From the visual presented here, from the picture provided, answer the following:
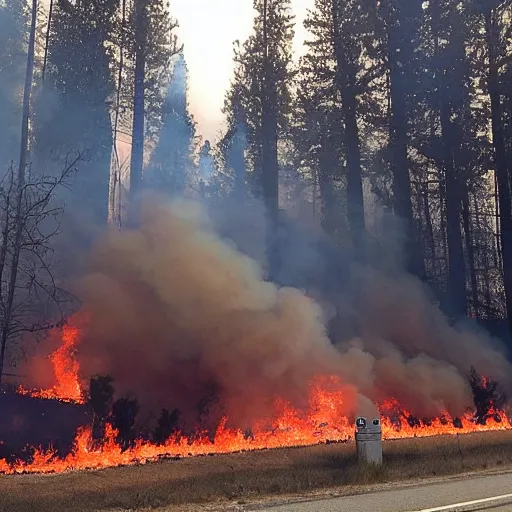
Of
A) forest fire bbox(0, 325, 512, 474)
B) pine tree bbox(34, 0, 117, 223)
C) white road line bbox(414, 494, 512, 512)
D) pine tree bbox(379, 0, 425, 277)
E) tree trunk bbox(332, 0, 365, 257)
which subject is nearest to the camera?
white road line bbox(414, 494, 512, 512)

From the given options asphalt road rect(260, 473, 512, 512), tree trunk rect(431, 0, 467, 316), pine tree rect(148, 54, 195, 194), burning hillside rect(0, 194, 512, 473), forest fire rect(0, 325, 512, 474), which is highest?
pine tree rect(148, 54, 195, 194)

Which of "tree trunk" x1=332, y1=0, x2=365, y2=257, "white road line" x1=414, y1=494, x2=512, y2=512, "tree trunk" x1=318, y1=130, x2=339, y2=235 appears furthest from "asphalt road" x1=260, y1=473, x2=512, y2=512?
"tree trunk" x1=318, y1=130, x2=339, y2=235

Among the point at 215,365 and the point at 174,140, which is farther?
the point at 174,140

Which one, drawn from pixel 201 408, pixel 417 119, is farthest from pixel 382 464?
pixel 417 119

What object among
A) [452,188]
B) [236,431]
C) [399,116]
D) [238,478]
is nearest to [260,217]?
[399,116]

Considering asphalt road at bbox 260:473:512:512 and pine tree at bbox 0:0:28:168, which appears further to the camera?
pine tree at bbox 0:0:28:168

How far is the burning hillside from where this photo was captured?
1480cm

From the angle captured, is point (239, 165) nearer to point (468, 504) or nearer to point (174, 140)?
point (174, 140)

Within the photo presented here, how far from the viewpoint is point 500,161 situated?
2388cm

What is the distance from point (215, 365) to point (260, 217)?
11872 mm

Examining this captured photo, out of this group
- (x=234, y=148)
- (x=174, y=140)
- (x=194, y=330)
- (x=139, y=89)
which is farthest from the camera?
(x=234, y=148)

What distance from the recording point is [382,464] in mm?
10438

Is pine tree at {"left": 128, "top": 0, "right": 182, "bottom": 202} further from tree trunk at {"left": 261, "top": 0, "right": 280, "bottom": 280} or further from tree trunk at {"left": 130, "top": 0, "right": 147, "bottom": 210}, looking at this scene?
tree trunk at {"left": 261, "top": 0, "right": 280, "bottom": 280}

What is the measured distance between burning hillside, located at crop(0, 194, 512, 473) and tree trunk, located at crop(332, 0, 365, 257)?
7943 mm
